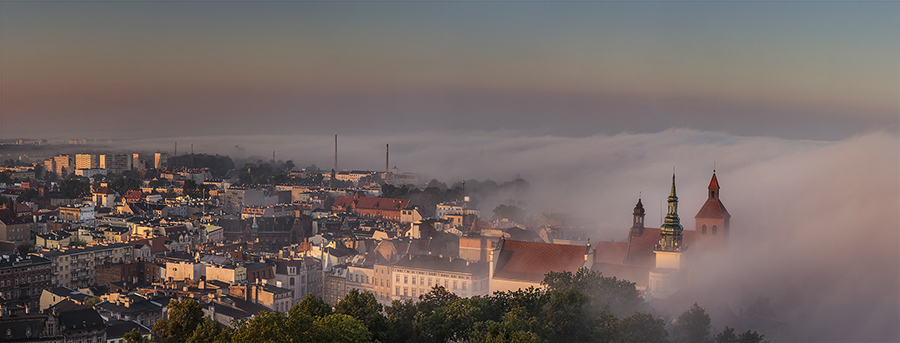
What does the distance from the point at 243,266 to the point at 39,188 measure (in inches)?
2791

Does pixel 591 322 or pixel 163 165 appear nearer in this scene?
pixel 591 322

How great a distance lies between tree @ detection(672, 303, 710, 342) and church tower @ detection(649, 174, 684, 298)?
6.62 m

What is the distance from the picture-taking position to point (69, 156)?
14375 cm

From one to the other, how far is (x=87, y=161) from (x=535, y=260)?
133 m

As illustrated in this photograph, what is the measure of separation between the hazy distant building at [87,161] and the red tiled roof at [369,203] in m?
80.8

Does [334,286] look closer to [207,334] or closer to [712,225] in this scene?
[712,225]

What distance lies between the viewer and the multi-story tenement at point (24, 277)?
39469mm

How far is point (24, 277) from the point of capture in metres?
40.2

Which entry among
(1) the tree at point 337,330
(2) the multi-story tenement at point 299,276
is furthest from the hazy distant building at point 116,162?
(1) the tree at point 337,330

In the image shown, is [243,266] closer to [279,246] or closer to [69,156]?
[279,246]

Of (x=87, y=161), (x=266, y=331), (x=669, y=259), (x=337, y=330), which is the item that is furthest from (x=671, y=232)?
Result: (x=87, y=161)

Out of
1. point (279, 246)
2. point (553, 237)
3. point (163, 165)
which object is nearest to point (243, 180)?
point (163, 165)

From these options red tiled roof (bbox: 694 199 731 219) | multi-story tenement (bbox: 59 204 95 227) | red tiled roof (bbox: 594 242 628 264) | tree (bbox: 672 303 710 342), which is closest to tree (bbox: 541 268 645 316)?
tree (bbox: 672 303 710 342)

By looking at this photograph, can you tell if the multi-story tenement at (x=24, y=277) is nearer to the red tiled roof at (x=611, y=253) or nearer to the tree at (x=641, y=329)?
the red tiled roof at (x=611, y=253)
